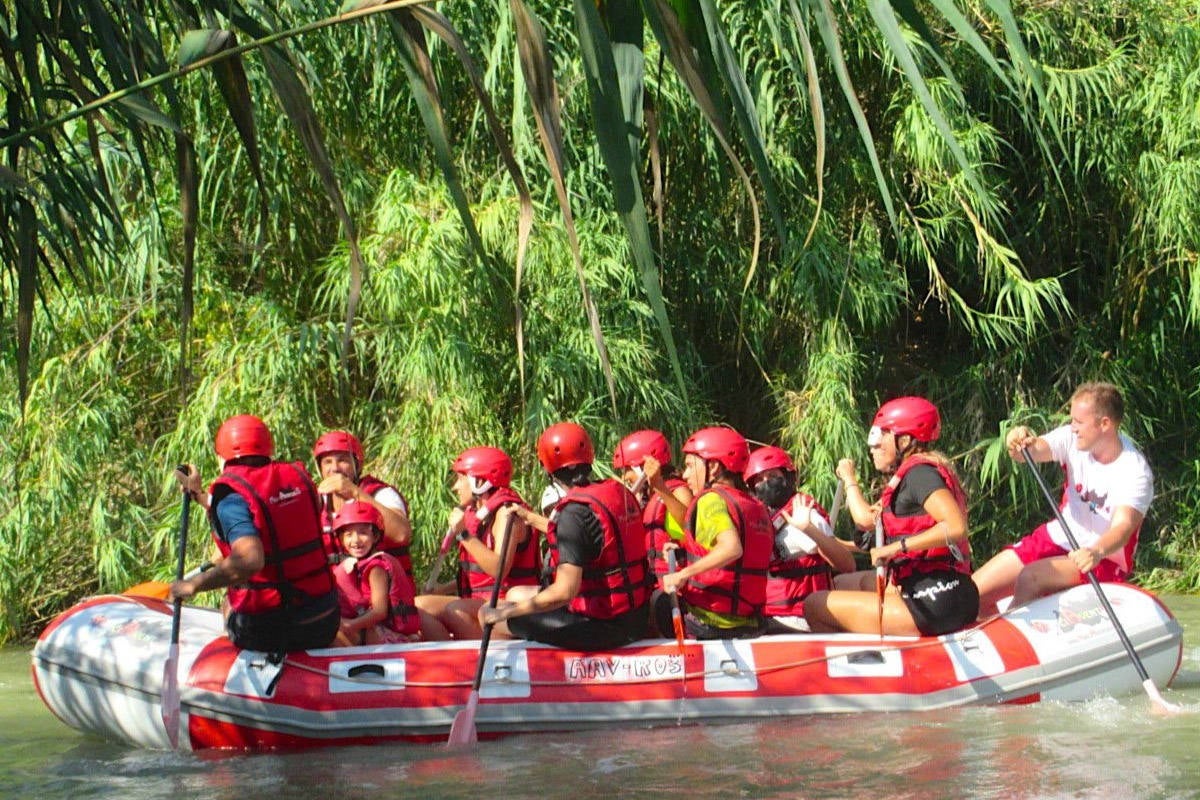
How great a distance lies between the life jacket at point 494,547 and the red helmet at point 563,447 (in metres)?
0.64

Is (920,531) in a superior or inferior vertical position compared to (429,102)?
inferior

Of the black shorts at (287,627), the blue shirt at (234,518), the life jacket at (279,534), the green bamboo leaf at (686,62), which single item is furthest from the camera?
the black shorts at (287,627)

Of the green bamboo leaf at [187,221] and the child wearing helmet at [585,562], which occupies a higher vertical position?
the green bamboo leaf at [187,221]

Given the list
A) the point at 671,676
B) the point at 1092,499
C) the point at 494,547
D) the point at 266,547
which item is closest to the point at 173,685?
the point at 266,547

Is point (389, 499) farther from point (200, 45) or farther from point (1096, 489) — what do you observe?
point (200, 45)

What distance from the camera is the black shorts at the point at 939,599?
6031 millimetres

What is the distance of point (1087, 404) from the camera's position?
6.02 m

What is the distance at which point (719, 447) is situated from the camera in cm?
607

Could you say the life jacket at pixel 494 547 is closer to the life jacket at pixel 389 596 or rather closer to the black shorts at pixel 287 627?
the life jacket at pixel 389 596

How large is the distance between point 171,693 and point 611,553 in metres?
1.77

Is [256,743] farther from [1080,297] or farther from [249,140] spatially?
[1080,297]

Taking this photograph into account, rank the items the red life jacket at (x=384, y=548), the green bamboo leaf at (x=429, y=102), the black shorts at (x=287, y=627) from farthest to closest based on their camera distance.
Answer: the red life jacket at (x=384, y=548), the black shorts at (x=287, y=627), the green bamboo leaf at (x=429, y=102)

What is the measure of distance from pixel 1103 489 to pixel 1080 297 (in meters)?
4.44

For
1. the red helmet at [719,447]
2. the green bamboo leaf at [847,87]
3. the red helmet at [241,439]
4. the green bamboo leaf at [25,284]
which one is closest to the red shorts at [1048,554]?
the red helmet at [719,447]
